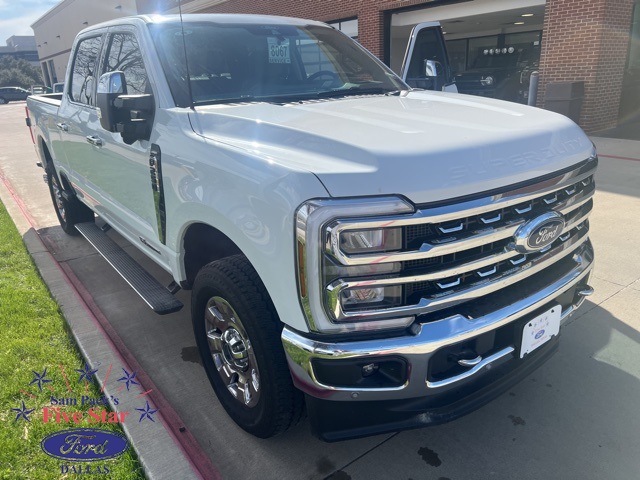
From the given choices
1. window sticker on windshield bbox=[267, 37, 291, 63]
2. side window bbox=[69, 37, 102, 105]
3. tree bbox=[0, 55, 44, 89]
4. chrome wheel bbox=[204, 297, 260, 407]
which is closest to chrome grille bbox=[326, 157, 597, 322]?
chrome wheel bbox=[204, 297, 260, 407]

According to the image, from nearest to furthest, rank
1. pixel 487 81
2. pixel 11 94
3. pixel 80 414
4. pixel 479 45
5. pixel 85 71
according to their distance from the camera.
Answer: pixel 80 414
pixel 85 71
pixel 487 81
pixel 479 45
pixel 11 94

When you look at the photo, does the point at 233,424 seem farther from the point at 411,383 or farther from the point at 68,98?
the point at 68,98

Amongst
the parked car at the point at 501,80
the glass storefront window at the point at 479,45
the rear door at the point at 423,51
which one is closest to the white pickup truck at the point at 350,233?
the rear door at the point at 423,51

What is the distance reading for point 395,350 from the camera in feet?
6.26

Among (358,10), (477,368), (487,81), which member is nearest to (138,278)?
(477,368)

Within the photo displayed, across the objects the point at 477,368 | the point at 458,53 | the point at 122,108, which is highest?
the point at 458,53

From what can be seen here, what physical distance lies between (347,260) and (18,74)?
276 feet

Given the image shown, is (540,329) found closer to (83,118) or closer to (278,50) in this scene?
(278,50)

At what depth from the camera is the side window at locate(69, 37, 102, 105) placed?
4.13 metres

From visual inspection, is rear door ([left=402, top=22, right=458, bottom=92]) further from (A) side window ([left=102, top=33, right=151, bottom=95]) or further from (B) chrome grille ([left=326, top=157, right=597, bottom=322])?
(B) chrome grille ([left=326, top=157, right=597, bottom=322])

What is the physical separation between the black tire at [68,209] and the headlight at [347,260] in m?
4.35

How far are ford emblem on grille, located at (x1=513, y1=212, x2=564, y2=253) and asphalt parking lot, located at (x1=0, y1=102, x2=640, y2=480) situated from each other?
1.01 m

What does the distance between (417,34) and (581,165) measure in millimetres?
3583

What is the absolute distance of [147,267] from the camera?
490cm
